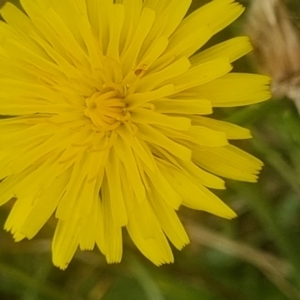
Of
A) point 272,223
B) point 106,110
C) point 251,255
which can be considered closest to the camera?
point 106,110

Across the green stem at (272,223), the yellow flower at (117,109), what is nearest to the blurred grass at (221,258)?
the green stem at (272,223)

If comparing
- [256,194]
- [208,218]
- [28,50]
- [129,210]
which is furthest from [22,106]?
[208,218]

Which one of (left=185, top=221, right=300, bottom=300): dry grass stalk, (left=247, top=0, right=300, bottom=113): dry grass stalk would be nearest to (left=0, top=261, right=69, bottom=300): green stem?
(left=185, top=221, right=300, bottom=300): dry grass stalk

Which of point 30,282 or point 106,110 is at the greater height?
point 106,110

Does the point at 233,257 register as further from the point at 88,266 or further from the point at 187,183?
the point at 187,183

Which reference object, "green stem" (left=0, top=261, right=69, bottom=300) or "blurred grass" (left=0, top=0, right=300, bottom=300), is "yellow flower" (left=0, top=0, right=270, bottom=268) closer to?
"blurred grass" (left=0, top=0, right=300, bottom=300)

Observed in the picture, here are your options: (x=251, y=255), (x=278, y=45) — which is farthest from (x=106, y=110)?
(x=251, y=255)

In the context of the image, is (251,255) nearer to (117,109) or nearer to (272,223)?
(272,223)
